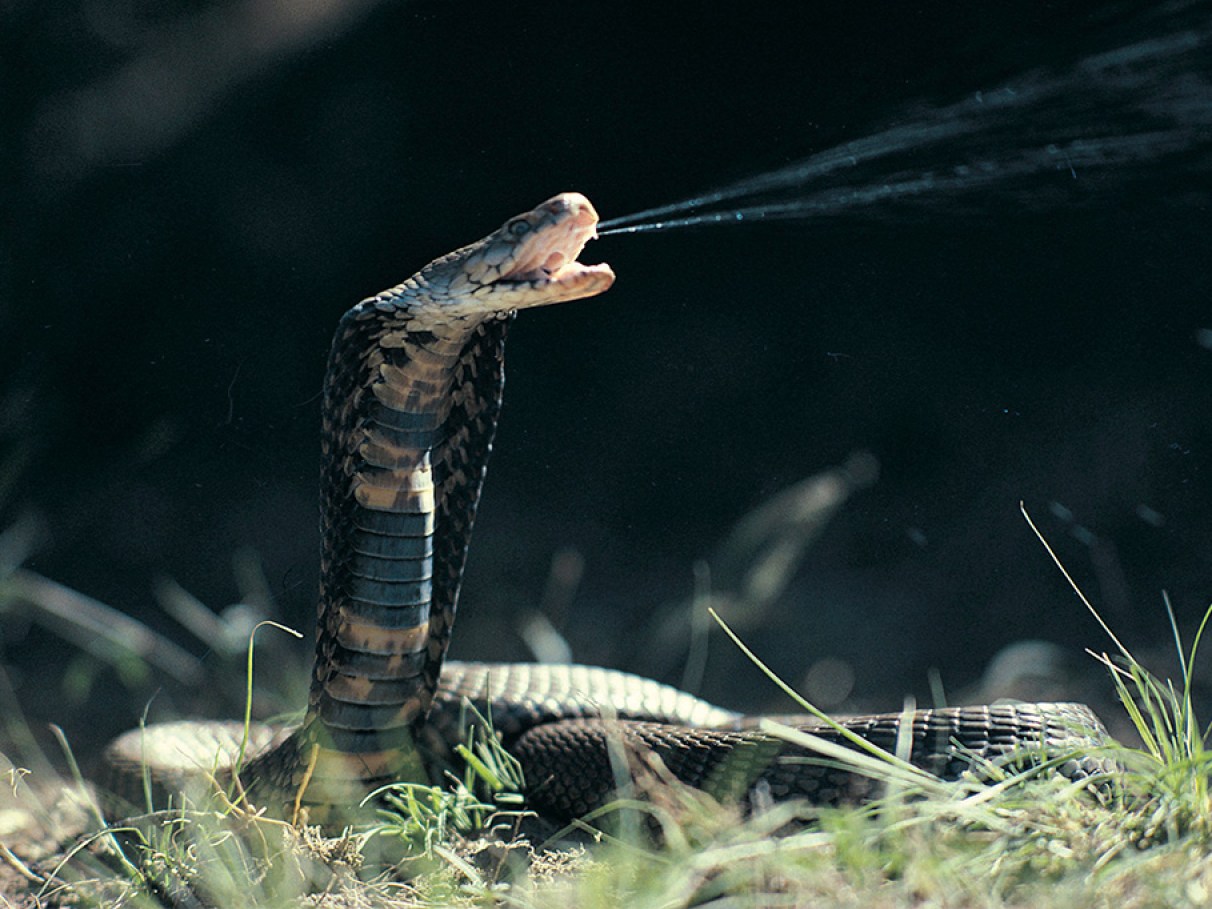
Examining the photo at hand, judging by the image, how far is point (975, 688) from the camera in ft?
16.1

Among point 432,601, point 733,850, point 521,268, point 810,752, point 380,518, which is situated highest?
point 521,268

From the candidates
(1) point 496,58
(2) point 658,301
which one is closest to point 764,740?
(2) point 658,301

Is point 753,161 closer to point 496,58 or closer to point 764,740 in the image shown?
point 496,58

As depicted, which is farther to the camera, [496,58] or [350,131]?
[350,131]

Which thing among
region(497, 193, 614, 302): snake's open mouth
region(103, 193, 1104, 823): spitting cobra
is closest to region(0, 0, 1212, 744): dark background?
region(103, 193, 1104, 823): spitting cobra

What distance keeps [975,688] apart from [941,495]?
2.61 feet

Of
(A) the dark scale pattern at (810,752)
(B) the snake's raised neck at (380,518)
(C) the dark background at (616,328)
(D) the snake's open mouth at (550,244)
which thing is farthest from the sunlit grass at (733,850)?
(C) the dark background at (616,328)

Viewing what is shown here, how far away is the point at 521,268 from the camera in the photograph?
3.13 metres

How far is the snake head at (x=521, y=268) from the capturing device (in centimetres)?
309

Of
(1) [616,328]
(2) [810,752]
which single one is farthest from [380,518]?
(1) [616,328]

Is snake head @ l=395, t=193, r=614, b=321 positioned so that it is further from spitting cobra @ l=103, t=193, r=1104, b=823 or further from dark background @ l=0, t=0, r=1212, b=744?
dark background @ l=0, t=0, r=1212, b=744

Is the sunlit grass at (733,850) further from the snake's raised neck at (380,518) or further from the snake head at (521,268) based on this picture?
the snake head at (521,268)

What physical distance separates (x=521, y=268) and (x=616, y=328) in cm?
210

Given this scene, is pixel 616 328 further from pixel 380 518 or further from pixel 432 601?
pixel 380 518
